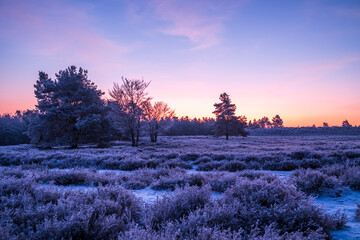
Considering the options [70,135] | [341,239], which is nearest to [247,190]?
[341,239]

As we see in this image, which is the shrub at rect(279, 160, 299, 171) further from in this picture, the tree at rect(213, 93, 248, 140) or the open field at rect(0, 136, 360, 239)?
the tree at rect(213, 93, 248, 140)

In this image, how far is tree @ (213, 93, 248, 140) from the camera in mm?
42963

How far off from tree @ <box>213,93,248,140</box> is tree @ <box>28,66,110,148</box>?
25.5 m

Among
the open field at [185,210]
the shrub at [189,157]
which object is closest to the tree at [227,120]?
the shrub at [189,157]

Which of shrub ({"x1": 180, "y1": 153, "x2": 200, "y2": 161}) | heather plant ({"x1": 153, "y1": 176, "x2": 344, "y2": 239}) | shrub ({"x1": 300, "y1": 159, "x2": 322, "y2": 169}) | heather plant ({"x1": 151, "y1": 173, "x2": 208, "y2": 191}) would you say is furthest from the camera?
shrub ({"x1": 180, "y1": 153, "x2": 200, "y2": 161})

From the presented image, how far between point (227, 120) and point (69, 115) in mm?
31222

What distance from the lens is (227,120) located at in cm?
4350

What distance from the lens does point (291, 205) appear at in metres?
3.18

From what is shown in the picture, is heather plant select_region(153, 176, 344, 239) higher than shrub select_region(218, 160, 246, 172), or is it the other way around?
heather plant select_region(153, 176, 344, 239)

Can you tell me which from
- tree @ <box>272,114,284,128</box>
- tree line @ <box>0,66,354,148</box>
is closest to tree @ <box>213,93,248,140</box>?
tree line @ <box>0,66,354,148</box>

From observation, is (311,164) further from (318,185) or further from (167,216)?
(167,216)

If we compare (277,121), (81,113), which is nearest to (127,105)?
(81,113)

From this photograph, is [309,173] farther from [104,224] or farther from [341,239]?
[104,224]

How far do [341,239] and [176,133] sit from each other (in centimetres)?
7775
